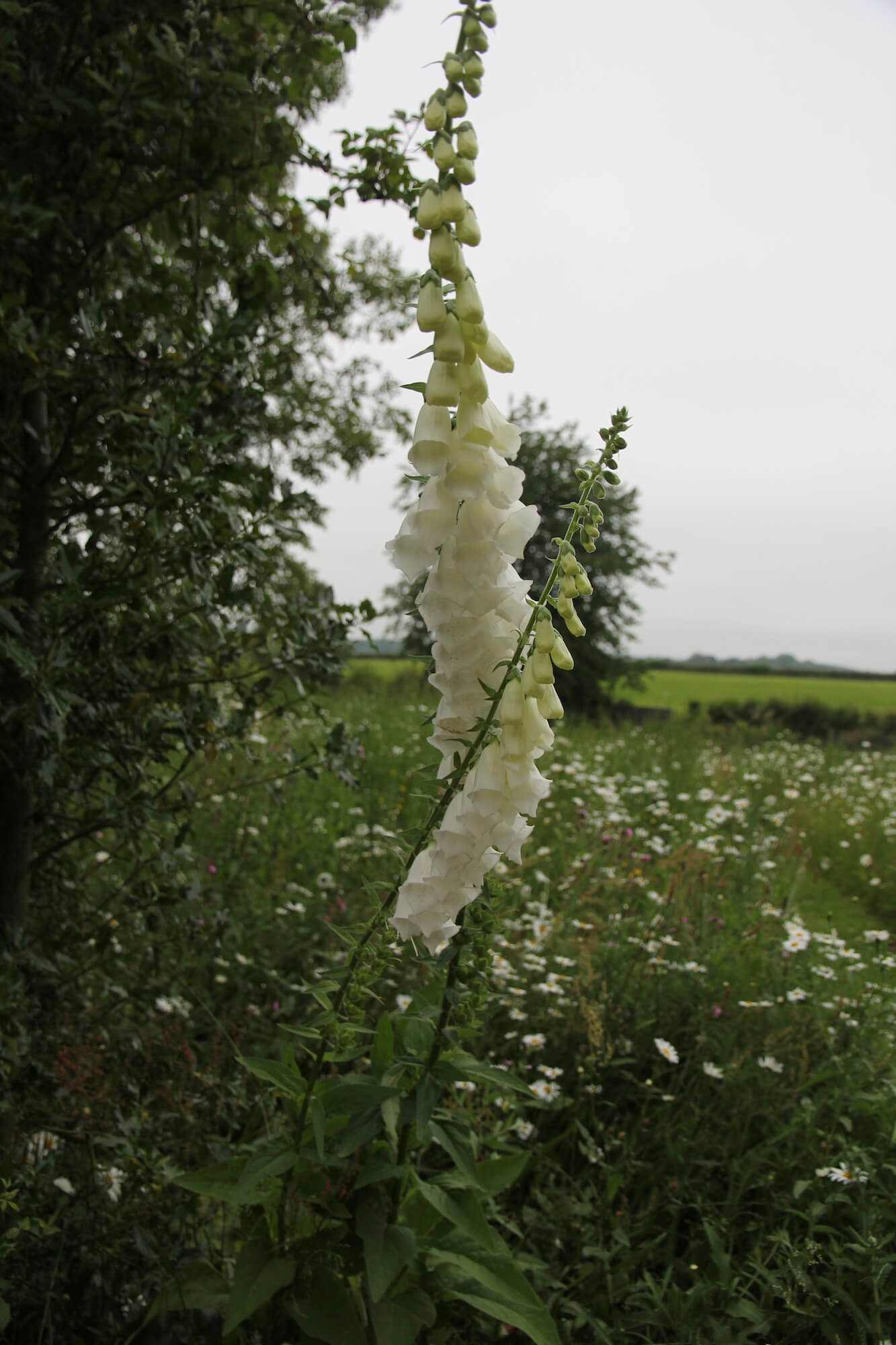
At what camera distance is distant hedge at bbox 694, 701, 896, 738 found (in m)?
13.6

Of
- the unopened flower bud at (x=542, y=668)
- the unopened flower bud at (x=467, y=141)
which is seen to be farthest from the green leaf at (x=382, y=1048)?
the unopened flower bud at (x=467, y=141)

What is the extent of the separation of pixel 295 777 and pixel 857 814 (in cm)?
440

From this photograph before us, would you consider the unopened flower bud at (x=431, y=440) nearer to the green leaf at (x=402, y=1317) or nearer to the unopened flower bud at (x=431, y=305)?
the unopened flower bud at (x=431, y=305)

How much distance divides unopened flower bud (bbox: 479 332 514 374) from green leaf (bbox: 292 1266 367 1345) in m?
1.71

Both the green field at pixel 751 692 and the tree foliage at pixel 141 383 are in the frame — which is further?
the green field at pixel 751 692

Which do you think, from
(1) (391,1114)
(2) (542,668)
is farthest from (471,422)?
(1) (391,1114)

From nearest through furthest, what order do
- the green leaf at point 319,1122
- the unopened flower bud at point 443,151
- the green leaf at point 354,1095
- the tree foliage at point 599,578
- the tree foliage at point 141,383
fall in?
the unopened flower bud at point 443,151
the green leaf at point 319,1122
the green leaf at point 354,1095
the tree foliage at point 141,383
the tree foliage at point 599,578

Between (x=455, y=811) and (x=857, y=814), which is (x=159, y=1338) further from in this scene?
(x=857, y=814)

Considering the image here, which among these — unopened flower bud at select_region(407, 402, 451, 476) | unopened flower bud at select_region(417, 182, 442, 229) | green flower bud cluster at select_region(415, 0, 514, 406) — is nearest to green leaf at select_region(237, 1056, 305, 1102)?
unopened flower bud at select_region(407, 402, 451, 476)

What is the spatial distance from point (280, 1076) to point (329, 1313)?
429mm

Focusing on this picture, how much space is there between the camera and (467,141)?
1.24 metres

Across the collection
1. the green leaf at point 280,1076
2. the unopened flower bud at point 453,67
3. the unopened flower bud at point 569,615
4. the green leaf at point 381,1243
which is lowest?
the green leaf at point 381,1243

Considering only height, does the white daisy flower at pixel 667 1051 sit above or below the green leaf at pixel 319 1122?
below

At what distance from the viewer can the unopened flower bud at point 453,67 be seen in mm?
1216
